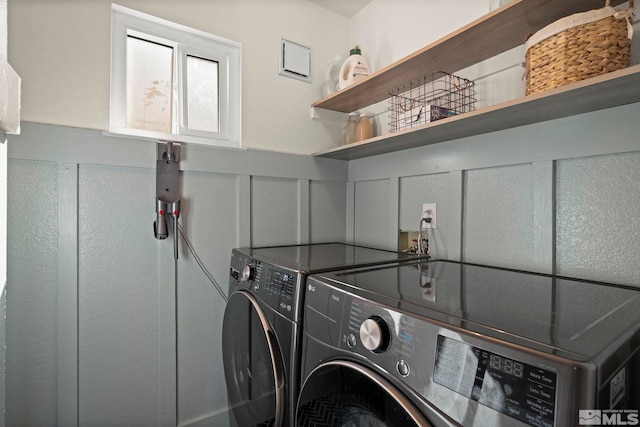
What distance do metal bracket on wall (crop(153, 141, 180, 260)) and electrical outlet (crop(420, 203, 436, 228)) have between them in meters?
1.21

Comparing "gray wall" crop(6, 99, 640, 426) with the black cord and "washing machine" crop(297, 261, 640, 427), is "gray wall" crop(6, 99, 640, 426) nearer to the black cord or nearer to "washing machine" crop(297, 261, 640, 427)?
the black cord

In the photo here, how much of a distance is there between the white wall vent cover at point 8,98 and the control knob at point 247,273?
2.91 ft

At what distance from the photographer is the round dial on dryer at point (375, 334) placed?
714 mm

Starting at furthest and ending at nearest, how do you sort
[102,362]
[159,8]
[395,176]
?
1. [395,176]
2. [159,8]
3. [102,362]

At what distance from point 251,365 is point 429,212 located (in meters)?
1.08

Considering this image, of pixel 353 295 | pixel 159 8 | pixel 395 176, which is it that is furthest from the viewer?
pixel 395 176

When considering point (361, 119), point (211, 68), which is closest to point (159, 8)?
point (211, 68)

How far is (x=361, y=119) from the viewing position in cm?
191

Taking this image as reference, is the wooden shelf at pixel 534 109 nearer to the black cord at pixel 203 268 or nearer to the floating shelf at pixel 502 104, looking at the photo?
the floating shelf at pixel 502 104

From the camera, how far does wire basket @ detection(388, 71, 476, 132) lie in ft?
4.58

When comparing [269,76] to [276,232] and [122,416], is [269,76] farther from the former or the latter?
[122,416]

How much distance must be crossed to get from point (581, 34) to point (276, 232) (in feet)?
4.98

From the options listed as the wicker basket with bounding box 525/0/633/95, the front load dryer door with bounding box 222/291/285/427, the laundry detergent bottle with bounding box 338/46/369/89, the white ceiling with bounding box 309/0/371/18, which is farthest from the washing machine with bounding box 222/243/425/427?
the white ceiling with bounding box 309/0/371/18

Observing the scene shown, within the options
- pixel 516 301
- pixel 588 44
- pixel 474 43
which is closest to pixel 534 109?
pixel 588 44
